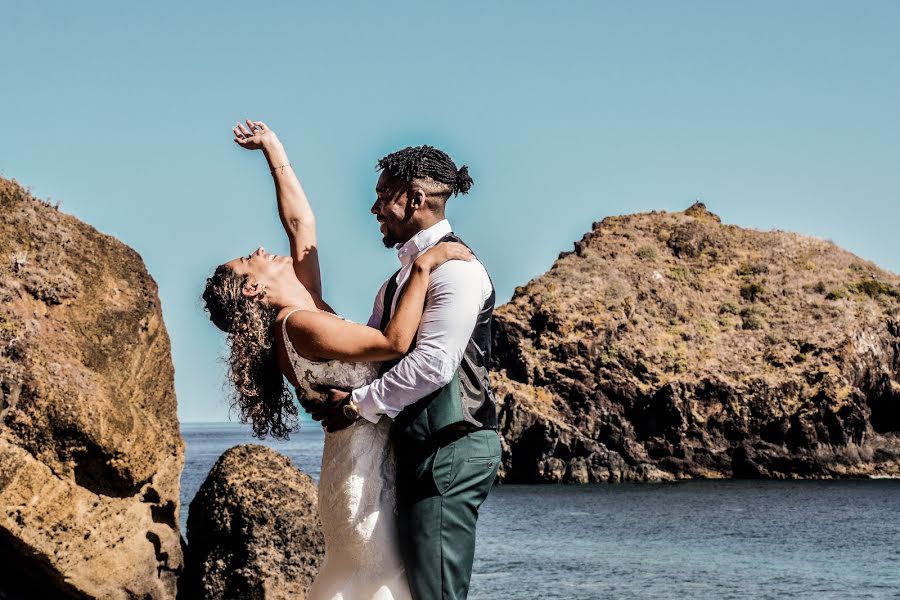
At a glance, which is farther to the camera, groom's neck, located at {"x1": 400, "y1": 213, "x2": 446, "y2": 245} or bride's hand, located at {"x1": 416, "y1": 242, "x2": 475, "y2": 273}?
groom's neck, located at {"x1": 400, "y1": 213, "x2": 446, "y2": 245}

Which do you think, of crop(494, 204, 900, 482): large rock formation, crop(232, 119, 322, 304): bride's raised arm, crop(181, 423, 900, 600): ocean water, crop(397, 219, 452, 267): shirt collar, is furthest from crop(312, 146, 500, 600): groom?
crop(494, 204, 900, 482): large rock formation

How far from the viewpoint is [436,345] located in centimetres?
386

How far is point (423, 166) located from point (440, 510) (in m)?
1.19

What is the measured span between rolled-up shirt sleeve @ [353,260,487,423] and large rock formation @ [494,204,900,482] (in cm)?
6130

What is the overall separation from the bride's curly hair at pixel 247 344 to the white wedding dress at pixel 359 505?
143mm

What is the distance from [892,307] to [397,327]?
80245 mm

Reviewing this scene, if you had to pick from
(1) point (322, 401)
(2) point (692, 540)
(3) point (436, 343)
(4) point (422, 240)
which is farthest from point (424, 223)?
(2) point (692, 540)

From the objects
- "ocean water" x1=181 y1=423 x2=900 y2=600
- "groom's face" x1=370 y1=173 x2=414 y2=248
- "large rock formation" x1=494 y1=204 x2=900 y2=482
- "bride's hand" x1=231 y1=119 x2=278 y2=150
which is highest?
"large rock formation" x1=494 y1=204 x2=900 y2=482

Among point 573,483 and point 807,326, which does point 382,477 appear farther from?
point 807,326

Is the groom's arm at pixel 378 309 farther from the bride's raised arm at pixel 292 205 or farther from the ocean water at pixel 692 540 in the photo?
the ocean water at pixel 692 540

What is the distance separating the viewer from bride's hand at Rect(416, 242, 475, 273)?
4.01m

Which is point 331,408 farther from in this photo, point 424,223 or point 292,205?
point 292,205

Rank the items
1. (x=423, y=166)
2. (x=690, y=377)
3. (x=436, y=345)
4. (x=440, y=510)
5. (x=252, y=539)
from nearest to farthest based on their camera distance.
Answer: (x=436, y=345) < (x=440, y=510) < (x=423, y=166) < (x=252, y=539) < (x=690, y=377)

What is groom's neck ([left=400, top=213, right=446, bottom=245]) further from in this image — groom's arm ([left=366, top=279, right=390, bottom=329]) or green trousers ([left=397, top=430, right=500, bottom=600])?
green trousers ([left=397, top=430, right=500, bottom=600])
